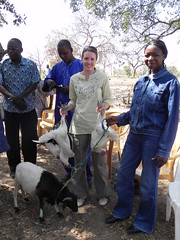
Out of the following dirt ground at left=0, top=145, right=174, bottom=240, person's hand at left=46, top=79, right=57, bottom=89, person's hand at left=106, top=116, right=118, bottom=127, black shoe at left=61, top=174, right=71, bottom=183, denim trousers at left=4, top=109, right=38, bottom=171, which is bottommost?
dirt ground at left=0, top=145, right=174, bottom=240

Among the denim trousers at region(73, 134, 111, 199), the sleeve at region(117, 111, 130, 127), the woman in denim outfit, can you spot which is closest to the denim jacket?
the woman in denim outfit

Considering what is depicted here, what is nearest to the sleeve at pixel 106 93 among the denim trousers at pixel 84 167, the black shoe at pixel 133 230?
the denim trousers at pixel 84 167

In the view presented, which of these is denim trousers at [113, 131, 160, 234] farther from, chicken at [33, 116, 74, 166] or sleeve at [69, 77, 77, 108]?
sleeve at [69, 77, 77, 108]

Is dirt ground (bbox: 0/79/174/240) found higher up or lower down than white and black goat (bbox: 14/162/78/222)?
lower down

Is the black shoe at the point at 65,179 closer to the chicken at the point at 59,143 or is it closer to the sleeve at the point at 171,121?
the chicken at the point at 59,143

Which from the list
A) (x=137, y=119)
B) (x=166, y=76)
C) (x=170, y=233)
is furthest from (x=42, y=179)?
(x=166, y=76)

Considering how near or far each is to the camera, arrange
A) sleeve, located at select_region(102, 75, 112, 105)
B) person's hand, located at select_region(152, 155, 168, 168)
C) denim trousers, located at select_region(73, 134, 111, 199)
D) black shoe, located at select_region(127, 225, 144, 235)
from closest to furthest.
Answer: person's hand, located at select_region(152, 155, 168, 168), black shoe, located at select_region(127, 225, 144, 235), sleeve, located at select_region(102, 75, 112, 105), denim trousers, located at select_region(73, 134, 111, 199)

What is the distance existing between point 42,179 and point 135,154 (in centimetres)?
110

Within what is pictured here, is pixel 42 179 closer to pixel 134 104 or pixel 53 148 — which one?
pixel 53 148

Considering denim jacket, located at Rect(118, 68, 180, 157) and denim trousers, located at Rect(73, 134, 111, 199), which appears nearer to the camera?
denim jacket, located at Rect(118, 68, 180, 157)

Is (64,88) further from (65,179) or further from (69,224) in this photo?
(69,224)

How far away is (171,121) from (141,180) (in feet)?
2.31

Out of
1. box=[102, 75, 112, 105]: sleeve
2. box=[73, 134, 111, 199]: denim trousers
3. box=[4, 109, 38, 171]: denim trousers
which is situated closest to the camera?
box=[102, 75, 112, 105]: sleeve

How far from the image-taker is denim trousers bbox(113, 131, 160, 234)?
2.44 m
